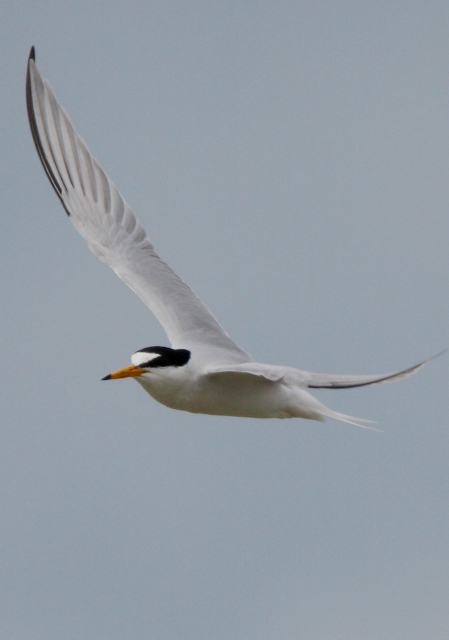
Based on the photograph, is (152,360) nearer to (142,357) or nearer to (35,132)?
(142,357)

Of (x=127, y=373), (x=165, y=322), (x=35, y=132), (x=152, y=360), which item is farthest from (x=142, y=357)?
(x=35, y=132)

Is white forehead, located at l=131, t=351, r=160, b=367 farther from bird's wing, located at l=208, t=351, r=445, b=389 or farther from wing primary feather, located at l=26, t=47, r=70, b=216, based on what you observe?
wing primary feather, located at l=26, t=47, r=70, b=216

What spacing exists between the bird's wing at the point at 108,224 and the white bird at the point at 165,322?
0.03 ft

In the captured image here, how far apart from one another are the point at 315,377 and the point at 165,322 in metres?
3.32

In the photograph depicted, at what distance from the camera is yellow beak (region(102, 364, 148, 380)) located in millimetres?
10242

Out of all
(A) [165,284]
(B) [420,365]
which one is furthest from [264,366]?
(A) [165,284]

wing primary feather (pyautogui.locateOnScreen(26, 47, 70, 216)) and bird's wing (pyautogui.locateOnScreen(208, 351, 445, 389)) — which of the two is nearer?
bird's wing (pyautogui.locateOnScreen(208, 351, 445, 389))

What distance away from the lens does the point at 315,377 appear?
920 cm

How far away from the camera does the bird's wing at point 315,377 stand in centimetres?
859

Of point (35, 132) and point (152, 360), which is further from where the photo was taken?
point (35, 132)

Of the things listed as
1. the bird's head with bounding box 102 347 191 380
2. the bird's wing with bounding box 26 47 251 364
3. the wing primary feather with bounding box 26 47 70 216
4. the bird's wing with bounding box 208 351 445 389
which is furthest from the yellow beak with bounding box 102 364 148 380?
the wing primary feather with bounding box 26 47 70 216

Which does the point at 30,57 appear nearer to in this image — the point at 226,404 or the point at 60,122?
the point at 60,122

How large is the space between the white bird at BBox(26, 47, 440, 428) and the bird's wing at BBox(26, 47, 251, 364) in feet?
0.03

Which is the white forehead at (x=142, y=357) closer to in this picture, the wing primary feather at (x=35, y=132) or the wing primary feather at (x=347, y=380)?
the wing primary feather at (x=347, y=380)
